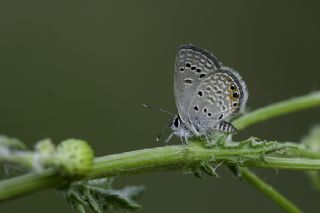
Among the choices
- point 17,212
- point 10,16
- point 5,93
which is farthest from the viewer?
point 10,16

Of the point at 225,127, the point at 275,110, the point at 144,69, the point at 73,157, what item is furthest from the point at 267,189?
the point at 144,69

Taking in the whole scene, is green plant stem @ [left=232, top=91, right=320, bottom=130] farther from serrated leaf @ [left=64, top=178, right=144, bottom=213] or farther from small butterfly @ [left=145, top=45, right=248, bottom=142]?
serrated leaf @ [left=64, top=178, right=144, bottom=213]

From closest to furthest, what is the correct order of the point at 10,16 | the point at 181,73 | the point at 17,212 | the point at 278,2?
the point at 181,73 < the point at 17,212 < the point at 10,16 < the point at 278,2

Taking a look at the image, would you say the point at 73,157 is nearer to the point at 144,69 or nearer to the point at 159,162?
the point at 159,162

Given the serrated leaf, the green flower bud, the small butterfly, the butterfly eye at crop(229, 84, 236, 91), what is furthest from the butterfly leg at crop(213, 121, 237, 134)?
the green flower bud

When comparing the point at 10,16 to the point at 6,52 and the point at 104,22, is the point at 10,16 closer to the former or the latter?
the point at 6,52

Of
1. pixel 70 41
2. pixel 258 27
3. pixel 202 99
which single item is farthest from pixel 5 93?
pixel 202 99

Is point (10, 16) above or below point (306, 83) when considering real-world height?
above
